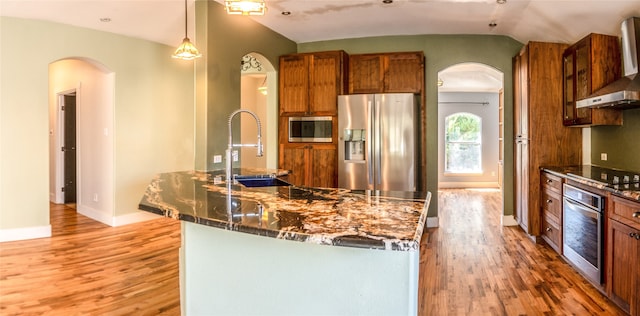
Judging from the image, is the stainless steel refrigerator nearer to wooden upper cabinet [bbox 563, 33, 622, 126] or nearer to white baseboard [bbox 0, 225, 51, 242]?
wooden upper cabinet [bbox 563, 33, 622, 126]

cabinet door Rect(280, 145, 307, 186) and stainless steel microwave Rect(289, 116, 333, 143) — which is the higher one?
stainless steel microwave Rect(289, 116, 333, 143)

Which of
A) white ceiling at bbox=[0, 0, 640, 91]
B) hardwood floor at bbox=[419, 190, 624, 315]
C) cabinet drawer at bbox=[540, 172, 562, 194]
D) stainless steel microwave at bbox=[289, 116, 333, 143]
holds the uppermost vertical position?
white ceiling at bbox=[0, 0, 640, 91]

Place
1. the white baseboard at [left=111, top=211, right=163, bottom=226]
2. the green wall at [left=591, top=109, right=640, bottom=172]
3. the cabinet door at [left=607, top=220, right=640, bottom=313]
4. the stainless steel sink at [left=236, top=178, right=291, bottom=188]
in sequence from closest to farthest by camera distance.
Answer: the cabinet door at [left=607, top=220, right=640, bottom=313]
the stainless steel sink at [left=236, top=178, right=291, bottom=188]
the green wall at [left=591, top=109, right=640, bottom=172]
the white baseboard at [left=111, top=211, right=163, bottom=226]

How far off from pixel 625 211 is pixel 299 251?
237 centimetres

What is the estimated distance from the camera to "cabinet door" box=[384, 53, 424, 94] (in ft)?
17.1

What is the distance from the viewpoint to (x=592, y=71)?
373 cm

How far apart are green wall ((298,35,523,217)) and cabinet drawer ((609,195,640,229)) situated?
272 centimetres

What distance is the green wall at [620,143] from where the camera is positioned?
366 cm

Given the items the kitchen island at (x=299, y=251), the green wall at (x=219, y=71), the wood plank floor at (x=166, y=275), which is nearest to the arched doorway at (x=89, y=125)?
the wood plank floor at (x=166, y=275)

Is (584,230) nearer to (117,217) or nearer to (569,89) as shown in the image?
(569,89)

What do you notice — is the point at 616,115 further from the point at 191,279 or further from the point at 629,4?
the point at 191,279

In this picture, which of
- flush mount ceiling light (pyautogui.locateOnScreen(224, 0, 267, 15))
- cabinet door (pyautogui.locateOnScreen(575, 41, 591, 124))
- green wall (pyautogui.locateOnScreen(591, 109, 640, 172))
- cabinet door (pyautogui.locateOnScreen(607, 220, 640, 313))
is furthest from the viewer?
cabinet door (pyautogui.locateOnScreen(575, 41, 591, 124))

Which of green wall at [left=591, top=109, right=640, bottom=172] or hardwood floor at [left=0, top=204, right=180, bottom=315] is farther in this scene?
green wall at [left=591, top=109, right=640, bottom=172]

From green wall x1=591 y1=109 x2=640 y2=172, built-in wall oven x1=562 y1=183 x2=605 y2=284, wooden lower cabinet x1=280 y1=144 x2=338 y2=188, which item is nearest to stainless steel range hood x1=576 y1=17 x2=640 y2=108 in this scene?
green wall x1=591 y1=109 x2=640 y2=172
